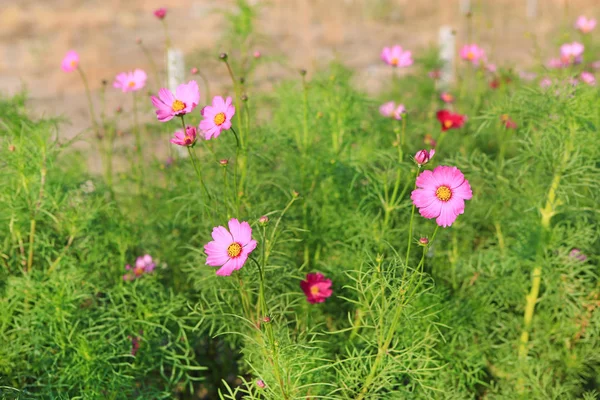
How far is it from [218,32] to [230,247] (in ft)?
19.2

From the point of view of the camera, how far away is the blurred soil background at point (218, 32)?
5.39m

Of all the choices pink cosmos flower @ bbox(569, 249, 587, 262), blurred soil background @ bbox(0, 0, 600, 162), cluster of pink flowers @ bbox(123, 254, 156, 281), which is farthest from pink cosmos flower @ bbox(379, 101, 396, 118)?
blurred soil background @ bbox(0, 0, 600, 162)

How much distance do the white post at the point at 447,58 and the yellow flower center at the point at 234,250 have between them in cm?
233

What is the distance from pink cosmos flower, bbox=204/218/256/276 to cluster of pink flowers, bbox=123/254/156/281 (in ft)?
2.15

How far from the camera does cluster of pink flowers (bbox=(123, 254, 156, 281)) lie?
1808 mm

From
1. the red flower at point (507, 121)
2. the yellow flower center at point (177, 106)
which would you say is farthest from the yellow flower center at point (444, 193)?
the red flower at point (507, 121)

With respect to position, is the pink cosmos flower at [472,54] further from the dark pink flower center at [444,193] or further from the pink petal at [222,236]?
the pink petal at [222,236]

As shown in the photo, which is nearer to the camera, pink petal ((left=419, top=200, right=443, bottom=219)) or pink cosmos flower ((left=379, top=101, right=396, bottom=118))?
pink petal ((left=419, top=200, right=443, bottom=219))

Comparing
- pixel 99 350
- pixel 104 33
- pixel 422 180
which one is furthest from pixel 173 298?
pixel 104 33

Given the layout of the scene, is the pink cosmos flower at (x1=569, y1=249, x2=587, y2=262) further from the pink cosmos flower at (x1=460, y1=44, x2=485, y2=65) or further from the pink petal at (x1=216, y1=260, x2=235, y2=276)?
the pink cosmos flower at (x1=460, y1=44, x2=485, y2=65)

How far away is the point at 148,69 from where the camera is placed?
5.36m

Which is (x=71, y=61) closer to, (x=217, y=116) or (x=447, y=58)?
(x=217, y=116)

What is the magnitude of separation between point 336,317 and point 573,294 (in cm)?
68

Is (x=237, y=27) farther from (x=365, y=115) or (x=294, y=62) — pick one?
(x=294, y=62)
